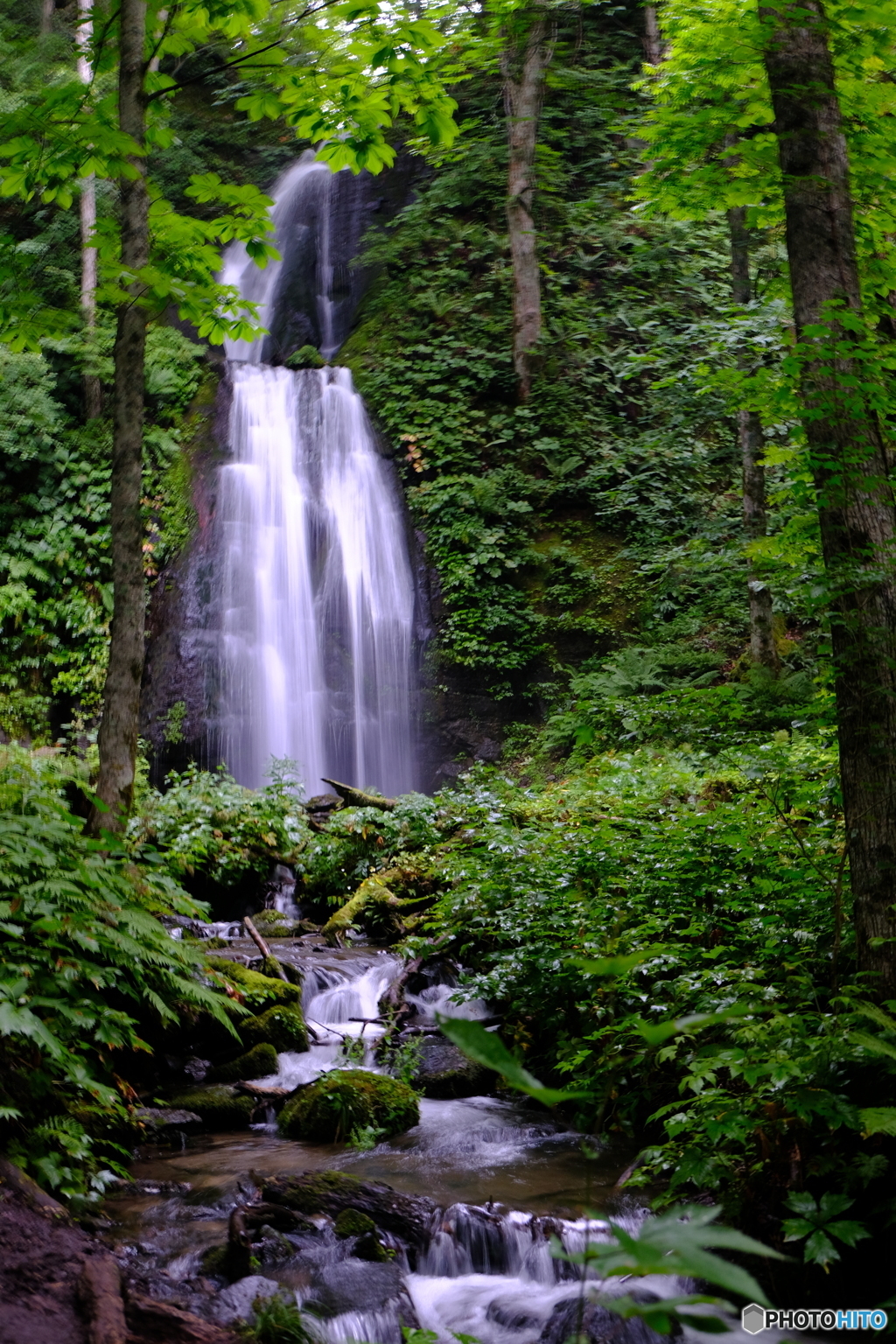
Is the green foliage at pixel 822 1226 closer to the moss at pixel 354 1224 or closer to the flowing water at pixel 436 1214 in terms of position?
the flowing water at pixel 436 1214

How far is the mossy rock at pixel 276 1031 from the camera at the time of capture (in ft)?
19.1

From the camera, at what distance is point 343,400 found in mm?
15930

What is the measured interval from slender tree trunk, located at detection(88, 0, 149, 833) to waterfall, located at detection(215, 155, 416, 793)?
7940 mm

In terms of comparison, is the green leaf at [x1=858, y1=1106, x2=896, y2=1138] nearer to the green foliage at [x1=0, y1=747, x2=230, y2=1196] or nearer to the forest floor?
the forest floor

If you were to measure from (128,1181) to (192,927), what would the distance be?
3.90m

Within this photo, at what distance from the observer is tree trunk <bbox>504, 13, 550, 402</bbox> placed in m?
15.5

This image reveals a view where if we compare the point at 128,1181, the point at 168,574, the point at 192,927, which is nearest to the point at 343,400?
the point at 168,574

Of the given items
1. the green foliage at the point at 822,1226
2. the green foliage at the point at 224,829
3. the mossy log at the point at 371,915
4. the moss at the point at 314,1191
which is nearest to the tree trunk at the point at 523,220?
the green foliage at the point at 224,829

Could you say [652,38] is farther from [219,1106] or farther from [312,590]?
[219,1106]

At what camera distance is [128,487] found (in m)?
5.21

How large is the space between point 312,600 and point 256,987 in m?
8.77

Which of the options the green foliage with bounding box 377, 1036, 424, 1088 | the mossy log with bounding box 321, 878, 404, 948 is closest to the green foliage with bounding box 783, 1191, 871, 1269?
the green foliage with bounding box 377, 1036, 424, 1088

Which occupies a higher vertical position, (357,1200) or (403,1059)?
(357,1200)

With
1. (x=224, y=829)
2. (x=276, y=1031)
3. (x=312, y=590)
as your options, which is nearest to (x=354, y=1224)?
(x=276, y=1031)
